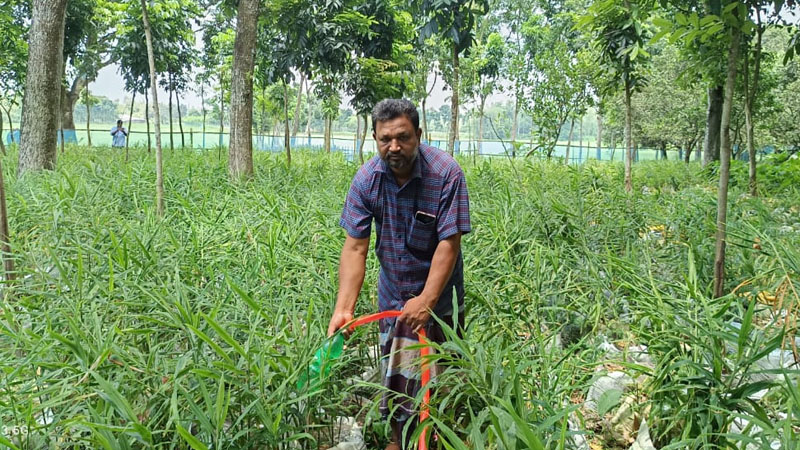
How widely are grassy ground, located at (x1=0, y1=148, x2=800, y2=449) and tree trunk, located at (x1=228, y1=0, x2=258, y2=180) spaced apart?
1.58m

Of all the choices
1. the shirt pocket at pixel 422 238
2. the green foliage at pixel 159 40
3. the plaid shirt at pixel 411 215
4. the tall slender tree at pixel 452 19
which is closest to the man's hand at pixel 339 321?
the plaid shirt at pixel 411 215

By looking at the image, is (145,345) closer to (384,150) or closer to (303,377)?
(303,377)

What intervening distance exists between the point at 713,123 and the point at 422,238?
10.4 meters

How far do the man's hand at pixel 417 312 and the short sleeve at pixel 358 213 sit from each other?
1.25 ft

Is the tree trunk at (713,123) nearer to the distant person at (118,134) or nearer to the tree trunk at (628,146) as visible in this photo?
the tree trunk at (628,146)

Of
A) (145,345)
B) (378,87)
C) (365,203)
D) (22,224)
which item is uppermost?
(378,87)

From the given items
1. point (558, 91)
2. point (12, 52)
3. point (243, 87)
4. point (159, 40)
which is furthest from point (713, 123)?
point (12, 52)

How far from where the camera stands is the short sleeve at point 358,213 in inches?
90.0

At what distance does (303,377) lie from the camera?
201cm

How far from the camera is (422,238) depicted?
7.36 ft

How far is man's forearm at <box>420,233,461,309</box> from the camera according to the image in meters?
2.10

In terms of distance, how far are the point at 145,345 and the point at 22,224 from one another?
1.99 meters

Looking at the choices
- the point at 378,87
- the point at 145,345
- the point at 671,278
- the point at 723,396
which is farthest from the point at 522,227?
the point at 378,87

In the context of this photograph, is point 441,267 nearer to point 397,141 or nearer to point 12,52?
point 397,141
